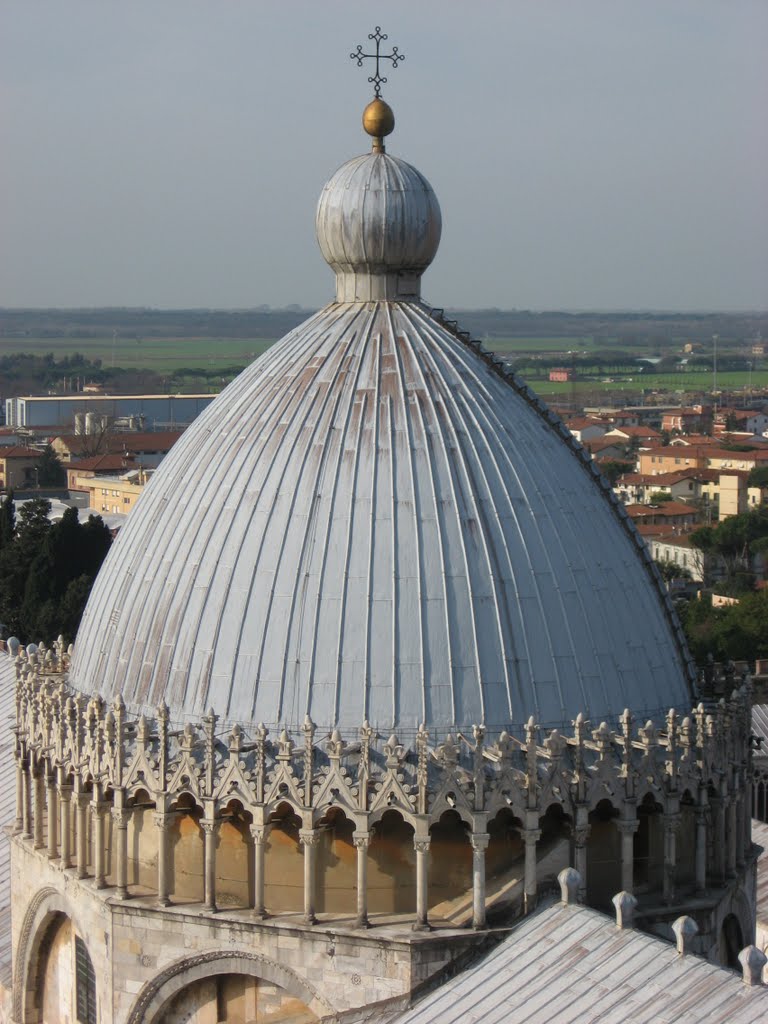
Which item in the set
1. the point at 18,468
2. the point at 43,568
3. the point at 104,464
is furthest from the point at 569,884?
the point at 18,468

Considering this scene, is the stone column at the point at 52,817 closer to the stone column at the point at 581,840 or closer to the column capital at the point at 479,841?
the column capital at the point at 479,841

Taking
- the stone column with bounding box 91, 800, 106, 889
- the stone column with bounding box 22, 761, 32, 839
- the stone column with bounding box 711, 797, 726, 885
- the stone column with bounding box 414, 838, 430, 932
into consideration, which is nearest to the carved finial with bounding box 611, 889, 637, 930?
the stone column with bounding box 414, 838, 430, 932

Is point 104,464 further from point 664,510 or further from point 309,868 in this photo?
point 309,868

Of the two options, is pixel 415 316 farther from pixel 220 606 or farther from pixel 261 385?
pixel 220 606

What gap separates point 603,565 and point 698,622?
71911 millimetres

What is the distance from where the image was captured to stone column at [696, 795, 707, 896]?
21.8 metres

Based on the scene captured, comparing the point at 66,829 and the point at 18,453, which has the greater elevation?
the point at 18,453

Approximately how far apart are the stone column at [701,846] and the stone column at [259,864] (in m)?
4.89

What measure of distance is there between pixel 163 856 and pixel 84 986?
277 centimetres

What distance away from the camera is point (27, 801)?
23953mm

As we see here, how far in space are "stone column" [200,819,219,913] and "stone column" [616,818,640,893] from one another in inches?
169

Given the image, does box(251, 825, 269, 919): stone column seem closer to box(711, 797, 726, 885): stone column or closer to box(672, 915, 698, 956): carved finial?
box(672, 915, 698, 956): carved finial

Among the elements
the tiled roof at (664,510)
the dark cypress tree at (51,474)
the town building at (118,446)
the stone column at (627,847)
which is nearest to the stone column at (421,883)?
the stone column at (627,847)

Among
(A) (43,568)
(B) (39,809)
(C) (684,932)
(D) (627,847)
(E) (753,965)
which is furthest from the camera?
(A) (43,568)
